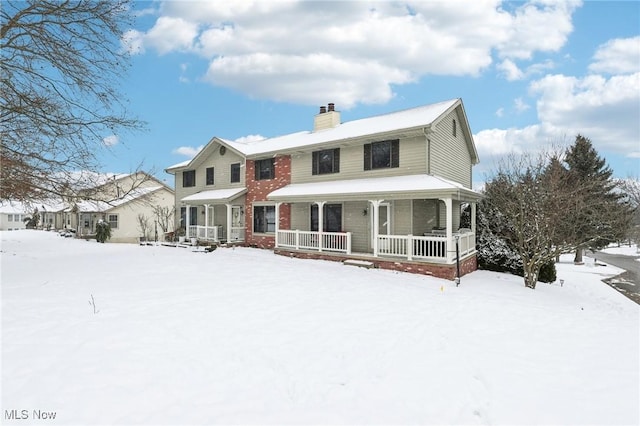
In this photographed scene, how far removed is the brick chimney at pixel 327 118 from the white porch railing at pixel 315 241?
6.82 meters

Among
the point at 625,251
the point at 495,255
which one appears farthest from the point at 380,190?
the point at 625,251

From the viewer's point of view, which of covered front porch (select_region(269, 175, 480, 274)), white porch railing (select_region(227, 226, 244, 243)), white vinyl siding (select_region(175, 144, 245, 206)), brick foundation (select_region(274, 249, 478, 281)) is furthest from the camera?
white vinyl siding (select_region(175, 144, 245, 206))

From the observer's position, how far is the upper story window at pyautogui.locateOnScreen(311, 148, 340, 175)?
629 inches

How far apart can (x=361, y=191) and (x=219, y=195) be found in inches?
392

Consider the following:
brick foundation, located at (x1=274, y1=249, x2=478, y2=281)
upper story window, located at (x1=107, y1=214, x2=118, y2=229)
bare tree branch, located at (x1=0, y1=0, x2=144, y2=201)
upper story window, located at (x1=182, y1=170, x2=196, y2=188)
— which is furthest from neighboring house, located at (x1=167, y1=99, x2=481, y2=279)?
upper story window, located at (x1=107, y1=214, x2=118, y2=229)

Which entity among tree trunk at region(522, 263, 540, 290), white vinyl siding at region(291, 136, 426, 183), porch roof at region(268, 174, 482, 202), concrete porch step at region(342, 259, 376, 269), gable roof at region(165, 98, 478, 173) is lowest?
tree trunk at region(522, 263, 540, 290)

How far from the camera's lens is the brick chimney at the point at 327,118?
18875 millimetres

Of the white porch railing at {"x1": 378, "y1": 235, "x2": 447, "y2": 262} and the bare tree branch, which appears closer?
the bare tree branch

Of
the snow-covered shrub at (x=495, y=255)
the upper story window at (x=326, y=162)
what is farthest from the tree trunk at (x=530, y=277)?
the upper story window at (x=326, y=162)

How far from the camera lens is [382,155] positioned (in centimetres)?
1452

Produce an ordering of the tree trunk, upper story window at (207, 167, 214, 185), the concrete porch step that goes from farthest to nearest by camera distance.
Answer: upper story window at (207, 167, 214, 185)
the concrete porch step
the tree trunk

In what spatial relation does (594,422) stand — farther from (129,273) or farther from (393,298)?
(129,273)

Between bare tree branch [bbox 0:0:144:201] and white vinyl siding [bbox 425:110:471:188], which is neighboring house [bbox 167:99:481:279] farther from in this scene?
bare tree branch [bbox 0:0:144:201]

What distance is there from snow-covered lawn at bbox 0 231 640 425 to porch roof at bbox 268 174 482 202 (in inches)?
146
